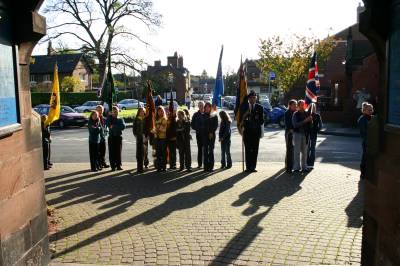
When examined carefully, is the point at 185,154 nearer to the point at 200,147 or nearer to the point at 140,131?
the point at 200,147

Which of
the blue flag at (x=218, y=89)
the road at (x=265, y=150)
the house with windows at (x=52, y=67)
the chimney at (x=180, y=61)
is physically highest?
the chimney at (x=180, y=61)

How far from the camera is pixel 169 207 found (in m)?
7.99

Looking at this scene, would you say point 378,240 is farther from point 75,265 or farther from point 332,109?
point 332,109

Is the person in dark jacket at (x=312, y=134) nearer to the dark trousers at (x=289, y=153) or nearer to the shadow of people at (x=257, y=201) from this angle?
the dark trousers at (x=289, y=153)

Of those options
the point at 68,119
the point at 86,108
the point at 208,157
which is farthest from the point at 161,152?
the point at 86,108

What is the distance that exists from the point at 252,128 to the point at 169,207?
4503mm

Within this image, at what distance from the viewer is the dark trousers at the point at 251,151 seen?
1173cm

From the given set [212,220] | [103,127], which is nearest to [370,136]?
[212,220]

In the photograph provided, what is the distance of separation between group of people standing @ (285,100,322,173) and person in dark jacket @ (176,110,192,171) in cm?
264

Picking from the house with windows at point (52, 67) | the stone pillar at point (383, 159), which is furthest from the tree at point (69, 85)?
the stone pillar at point (383, 159)

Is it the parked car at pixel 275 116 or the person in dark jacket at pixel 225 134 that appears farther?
the parked car at pixel 275 116

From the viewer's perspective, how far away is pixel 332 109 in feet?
101

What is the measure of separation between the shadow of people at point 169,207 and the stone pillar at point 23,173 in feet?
3.01

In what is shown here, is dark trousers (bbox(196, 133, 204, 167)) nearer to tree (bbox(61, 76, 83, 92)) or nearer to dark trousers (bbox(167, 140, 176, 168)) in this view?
dark trousers (bbox(167, 140, 176, 168))
